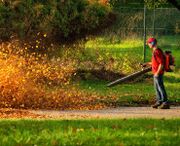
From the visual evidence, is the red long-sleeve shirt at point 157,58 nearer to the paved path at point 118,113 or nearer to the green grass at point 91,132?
the paved path at point 118,113

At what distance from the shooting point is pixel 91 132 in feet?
35.5

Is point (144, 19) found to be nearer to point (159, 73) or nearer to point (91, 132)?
point (159, 73)

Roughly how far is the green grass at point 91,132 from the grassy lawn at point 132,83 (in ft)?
19.2

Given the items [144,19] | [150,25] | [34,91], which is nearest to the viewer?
[34,91]

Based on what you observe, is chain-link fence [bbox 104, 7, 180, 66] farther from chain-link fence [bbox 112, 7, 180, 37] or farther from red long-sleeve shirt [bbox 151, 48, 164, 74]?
red long-sleeve shirt [bbox 151, 48, 164, 74]

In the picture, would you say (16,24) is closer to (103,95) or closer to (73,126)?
(103,95)

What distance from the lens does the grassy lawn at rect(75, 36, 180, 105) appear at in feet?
63.4

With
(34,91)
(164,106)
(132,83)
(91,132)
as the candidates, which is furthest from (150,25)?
(91,132)

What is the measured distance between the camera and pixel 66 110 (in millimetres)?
16203

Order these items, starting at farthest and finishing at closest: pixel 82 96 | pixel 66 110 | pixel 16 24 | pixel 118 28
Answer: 1. pixel 118 28
2. pixel 16 24
3. pixel 82 96
4. pixel 66 110

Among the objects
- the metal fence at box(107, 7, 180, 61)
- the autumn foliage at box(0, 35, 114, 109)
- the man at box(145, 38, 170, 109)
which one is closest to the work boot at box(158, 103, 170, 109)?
the man at box(145, 38, 170, 109)

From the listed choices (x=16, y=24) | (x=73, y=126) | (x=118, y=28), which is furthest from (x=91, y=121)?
→ (x=118, y=28)

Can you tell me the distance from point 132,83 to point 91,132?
1296 centimetres

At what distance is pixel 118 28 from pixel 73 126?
614 inches
